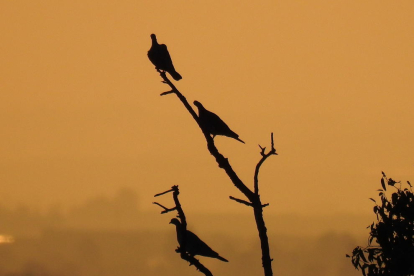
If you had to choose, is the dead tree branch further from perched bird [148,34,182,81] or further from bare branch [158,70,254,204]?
perched bird [148,34,182,81]

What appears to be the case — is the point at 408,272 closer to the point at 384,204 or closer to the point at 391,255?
the point at 391,255

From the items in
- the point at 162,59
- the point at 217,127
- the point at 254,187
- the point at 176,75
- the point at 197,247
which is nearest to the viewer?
the point at 254,187

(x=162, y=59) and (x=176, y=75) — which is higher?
(x=162, y=59)

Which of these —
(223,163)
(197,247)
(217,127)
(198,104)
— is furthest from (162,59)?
(223,163)

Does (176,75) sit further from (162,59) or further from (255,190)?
(255,190)

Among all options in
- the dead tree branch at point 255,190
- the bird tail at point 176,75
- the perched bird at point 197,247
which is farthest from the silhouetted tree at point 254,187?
the bird tail at point 176,75

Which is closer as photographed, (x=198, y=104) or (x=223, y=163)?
(x=223, y=163)

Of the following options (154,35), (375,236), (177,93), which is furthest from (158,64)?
(375,236)

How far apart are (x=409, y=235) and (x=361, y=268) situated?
45.1 inches

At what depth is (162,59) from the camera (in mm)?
13742

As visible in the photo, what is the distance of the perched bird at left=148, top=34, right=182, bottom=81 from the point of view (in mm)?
13409

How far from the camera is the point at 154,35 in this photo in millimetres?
15508

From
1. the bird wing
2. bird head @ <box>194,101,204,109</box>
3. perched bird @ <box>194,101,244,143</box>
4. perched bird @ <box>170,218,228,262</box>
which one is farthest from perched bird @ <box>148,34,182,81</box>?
the bird wing

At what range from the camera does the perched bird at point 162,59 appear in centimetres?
1341
